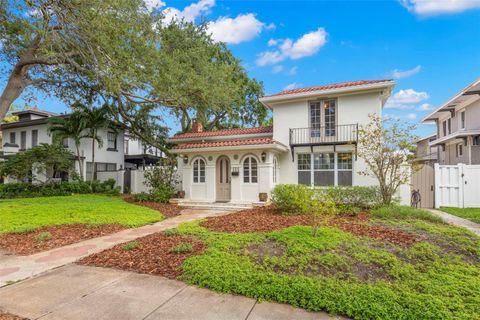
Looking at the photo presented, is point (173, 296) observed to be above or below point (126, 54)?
below

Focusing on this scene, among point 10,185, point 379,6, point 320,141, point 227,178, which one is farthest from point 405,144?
point 10,185

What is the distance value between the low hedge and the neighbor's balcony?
12876mm

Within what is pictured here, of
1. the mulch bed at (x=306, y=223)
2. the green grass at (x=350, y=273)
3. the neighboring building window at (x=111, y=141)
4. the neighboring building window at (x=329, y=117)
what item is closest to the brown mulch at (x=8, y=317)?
the green grass at (x=350, y=273)

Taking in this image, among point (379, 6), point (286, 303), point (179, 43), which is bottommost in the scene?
point (286, 303)

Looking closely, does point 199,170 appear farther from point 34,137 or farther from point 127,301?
point 34,137

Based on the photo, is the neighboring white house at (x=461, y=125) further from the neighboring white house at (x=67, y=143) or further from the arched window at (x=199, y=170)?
the neighboring white house at (x=67, y=143)

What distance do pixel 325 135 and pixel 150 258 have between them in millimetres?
10330

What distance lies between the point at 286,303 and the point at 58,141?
19.7m

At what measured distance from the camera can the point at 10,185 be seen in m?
16.6

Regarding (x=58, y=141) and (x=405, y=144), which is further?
(x=58, y=141)

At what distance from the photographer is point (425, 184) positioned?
11508 millimetres

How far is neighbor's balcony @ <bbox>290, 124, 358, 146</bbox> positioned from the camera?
1230cm

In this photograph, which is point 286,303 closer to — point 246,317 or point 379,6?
point 246,317

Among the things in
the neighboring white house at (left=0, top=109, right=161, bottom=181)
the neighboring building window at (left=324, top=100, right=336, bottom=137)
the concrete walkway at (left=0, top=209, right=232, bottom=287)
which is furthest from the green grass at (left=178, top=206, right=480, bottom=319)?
the neighboring white house at (left=0, top=109, right=161, bottom=181)
